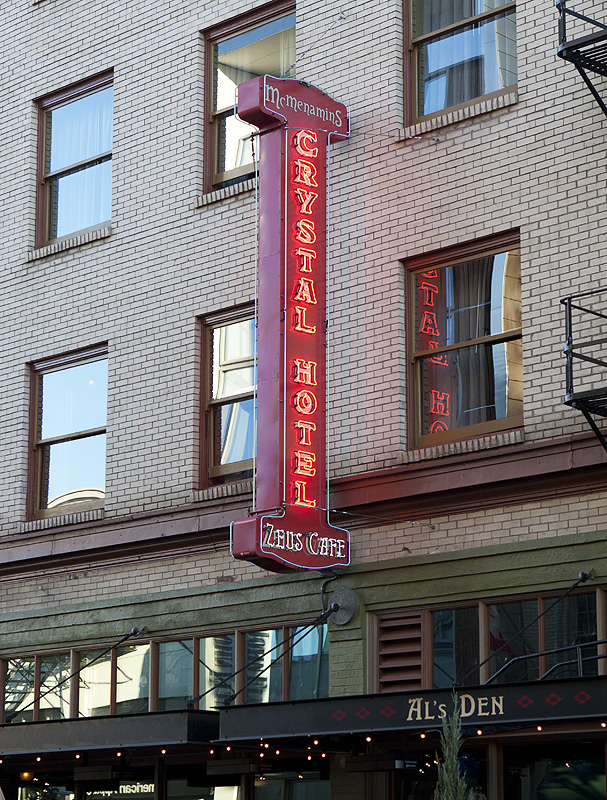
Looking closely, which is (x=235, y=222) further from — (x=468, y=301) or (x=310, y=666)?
(x=310, y=666)

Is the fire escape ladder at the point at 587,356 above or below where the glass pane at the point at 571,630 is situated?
above

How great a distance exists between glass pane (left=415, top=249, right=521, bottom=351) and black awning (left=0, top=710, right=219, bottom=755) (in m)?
4.71

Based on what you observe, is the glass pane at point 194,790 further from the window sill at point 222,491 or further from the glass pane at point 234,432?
the glass pane at point 234,432

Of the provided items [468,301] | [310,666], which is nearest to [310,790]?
[310,666]

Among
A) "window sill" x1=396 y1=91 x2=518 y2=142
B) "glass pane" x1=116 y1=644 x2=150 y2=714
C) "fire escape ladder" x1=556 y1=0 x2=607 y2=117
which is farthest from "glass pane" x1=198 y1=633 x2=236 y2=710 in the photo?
"fire escape ladder" x1=556 y1=0 x2=607 y2=117

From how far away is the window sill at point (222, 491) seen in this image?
1605 centimetres

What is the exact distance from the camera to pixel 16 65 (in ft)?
68.6

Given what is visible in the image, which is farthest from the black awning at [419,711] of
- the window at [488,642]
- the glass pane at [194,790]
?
the glass pane at [194,790]

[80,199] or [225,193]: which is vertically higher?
[80,199]

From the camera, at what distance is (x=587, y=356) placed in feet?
43.4

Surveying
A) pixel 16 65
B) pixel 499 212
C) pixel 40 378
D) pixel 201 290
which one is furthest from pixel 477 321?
pixel 16 65

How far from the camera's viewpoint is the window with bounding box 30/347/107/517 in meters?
18.4

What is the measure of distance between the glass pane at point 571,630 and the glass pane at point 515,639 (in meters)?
0.18

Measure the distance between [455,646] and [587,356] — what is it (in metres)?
3.23
